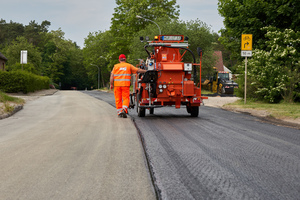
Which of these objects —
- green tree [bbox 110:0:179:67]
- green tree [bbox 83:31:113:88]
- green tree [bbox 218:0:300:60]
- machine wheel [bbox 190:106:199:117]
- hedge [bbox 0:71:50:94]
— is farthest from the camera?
green tree [bbox 83:31:113:88]

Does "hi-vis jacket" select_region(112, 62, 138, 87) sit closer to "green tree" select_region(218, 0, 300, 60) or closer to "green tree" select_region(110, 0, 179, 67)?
"green tree" select_region(218, 0, 300, 60)

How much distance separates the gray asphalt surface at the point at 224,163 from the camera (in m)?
3.47

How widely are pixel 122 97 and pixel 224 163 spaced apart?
675cm

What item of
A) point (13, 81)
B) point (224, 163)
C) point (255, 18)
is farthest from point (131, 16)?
point (224, 163)

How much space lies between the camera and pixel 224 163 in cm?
466

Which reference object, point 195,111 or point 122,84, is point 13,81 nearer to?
point 122,84

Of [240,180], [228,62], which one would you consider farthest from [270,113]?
[228,62]

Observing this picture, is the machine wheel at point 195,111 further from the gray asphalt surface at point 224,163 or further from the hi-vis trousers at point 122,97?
the gray asphalt surface at point 224,163

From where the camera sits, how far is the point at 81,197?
10.7 ft

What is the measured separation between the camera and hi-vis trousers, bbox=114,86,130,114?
36.0 ft

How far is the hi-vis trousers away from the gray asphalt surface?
329 cm

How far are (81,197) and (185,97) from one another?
8.31m

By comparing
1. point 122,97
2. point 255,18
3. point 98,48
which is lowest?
point 122,97

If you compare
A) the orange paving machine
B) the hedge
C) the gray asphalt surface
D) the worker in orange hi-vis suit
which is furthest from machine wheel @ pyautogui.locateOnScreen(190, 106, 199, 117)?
the hedge
